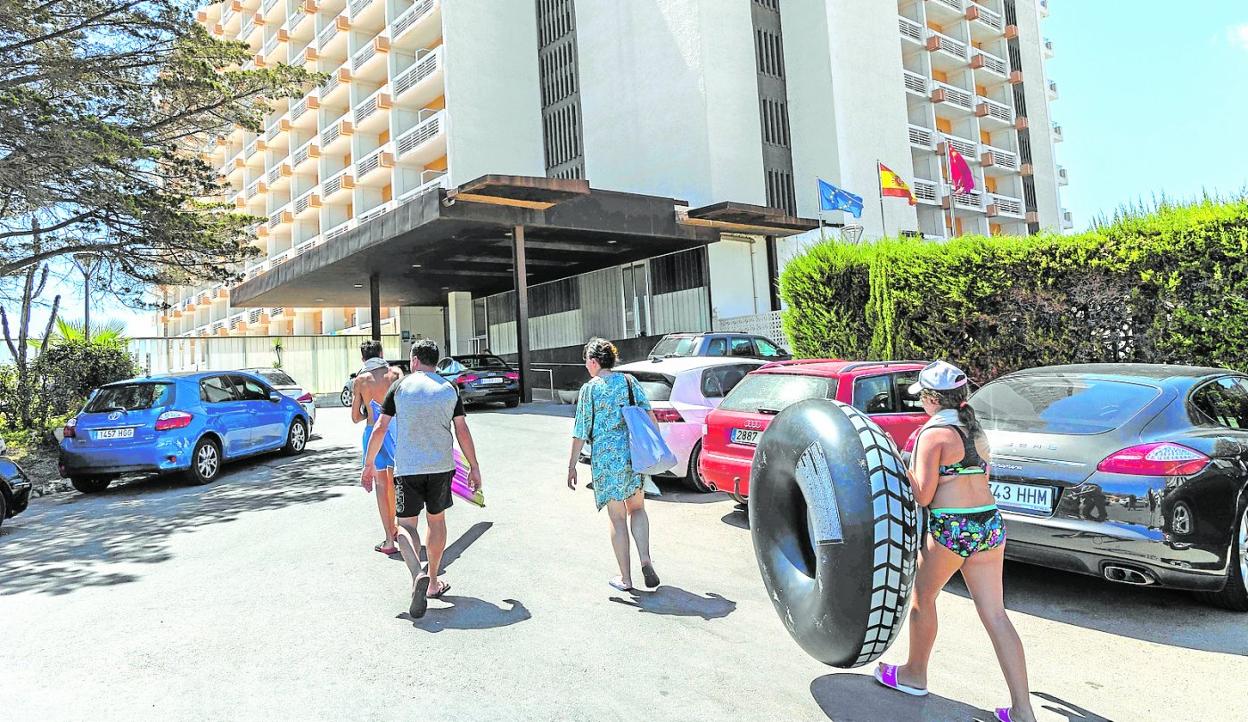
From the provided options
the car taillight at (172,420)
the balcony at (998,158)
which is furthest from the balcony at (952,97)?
the car taillight at (172,420)

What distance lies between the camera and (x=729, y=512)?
748 centimetres

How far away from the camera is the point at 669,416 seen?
8250 mm

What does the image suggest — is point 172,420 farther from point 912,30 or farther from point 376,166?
point 912,30

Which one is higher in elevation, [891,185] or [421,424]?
[891,185]

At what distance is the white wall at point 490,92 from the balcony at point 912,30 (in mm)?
16223

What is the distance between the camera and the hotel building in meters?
21.8

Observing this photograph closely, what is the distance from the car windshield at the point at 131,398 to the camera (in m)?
9.81

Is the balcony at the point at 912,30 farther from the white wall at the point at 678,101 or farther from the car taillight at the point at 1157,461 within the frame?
the car taillight at the point at 1157,461

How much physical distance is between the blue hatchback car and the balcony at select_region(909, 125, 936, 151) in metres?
30.0

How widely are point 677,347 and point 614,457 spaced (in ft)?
34.1

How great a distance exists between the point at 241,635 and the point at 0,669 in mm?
1146

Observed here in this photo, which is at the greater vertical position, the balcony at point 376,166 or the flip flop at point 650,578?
the balcony at point 376,166

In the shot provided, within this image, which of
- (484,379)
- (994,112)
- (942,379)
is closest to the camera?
(942,379)

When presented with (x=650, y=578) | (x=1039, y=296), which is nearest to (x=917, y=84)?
(x=1039, y=296)
